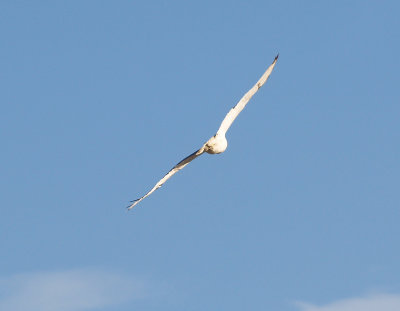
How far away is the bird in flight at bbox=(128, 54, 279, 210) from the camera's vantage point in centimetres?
3666

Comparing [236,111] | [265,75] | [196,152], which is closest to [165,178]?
[196,152]

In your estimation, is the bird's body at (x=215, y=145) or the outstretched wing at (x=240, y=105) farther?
the outstretched wing at (x=240, y=105)

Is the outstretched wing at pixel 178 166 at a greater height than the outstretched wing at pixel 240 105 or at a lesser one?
lesser

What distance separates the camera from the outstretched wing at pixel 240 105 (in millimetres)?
37969

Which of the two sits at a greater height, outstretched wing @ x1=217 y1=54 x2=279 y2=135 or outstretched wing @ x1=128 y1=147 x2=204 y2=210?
outstretched wing @ x1=217 y1=54 x2=279 y2=135

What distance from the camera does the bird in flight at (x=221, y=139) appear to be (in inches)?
1443

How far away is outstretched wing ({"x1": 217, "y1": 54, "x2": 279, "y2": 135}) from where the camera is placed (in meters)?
38.0

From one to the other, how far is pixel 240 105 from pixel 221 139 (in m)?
3.75

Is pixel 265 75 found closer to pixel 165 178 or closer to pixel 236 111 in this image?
pixel 236 111

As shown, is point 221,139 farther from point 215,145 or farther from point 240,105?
point 240,105

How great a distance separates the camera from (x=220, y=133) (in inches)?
1510

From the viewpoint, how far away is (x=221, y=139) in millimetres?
37375

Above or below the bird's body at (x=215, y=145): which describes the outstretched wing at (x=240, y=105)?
above

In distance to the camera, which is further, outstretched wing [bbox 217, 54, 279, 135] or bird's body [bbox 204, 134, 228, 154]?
outstretched wing [bbox 217, 54, 279, 135]
